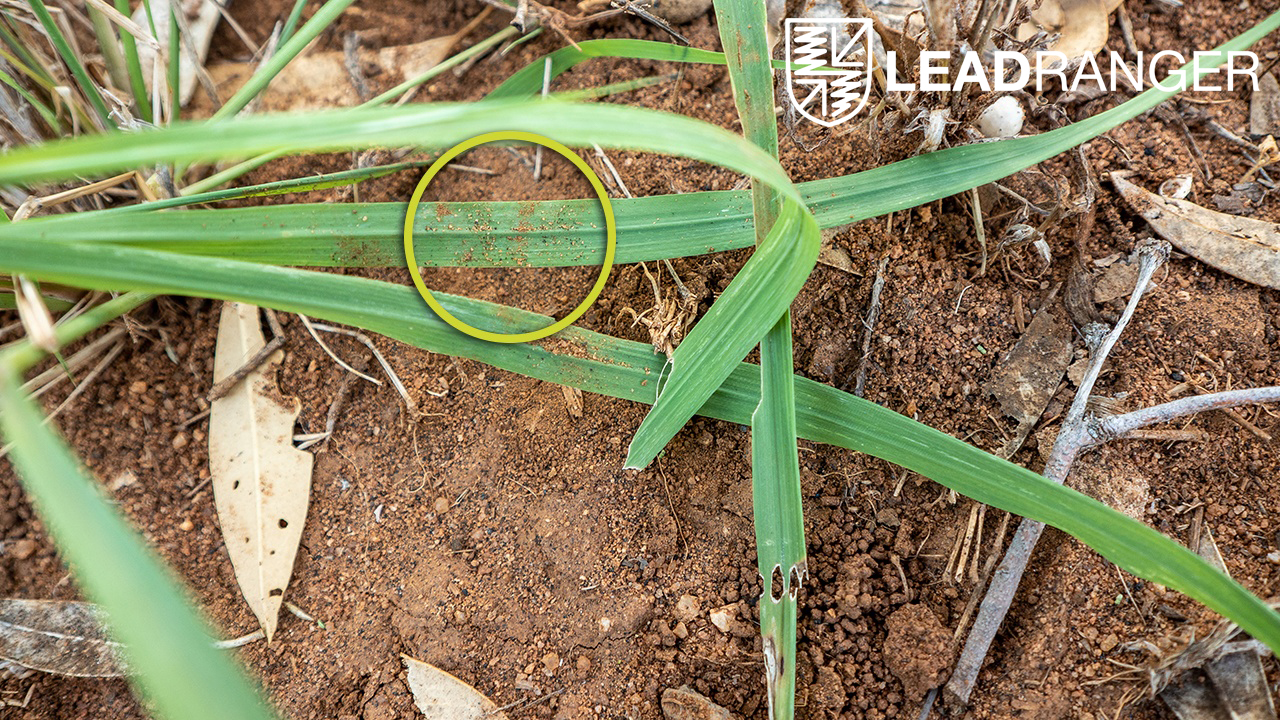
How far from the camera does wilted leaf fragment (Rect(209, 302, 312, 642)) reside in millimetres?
1316

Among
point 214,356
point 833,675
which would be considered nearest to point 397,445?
point 214,356

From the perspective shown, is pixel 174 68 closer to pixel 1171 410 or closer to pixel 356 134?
pixel 356 134

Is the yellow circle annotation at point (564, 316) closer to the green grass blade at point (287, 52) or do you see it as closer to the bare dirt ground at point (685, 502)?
the bare dirt ground at point (685, 502)

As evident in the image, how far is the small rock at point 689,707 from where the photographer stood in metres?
1.18

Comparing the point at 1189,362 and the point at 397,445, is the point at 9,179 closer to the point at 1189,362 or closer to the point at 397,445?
the point at 397,445

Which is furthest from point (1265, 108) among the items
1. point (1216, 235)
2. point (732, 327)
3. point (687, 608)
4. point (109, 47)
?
point (109, 47)

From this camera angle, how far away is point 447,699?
4.01 feet

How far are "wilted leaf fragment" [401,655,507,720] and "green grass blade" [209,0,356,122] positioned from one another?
3.24ft

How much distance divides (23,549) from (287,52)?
991mm

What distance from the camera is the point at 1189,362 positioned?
1305 mm

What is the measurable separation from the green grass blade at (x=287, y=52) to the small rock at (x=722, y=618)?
1.16 metres

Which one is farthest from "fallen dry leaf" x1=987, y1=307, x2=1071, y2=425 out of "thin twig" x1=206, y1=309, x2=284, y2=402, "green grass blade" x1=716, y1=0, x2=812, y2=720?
"thin twig" x1=206, y1=309, x2=284, y2=402

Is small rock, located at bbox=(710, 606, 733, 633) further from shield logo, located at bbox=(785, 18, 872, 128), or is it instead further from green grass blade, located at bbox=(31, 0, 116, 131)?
green grass blade, located at bbox=(31, 0, 116, 131)

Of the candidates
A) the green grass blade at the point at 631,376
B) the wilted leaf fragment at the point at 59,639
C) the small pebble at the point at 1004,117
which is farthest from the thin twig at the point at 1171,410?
the wilted leaf fragment at the point at 59,639
